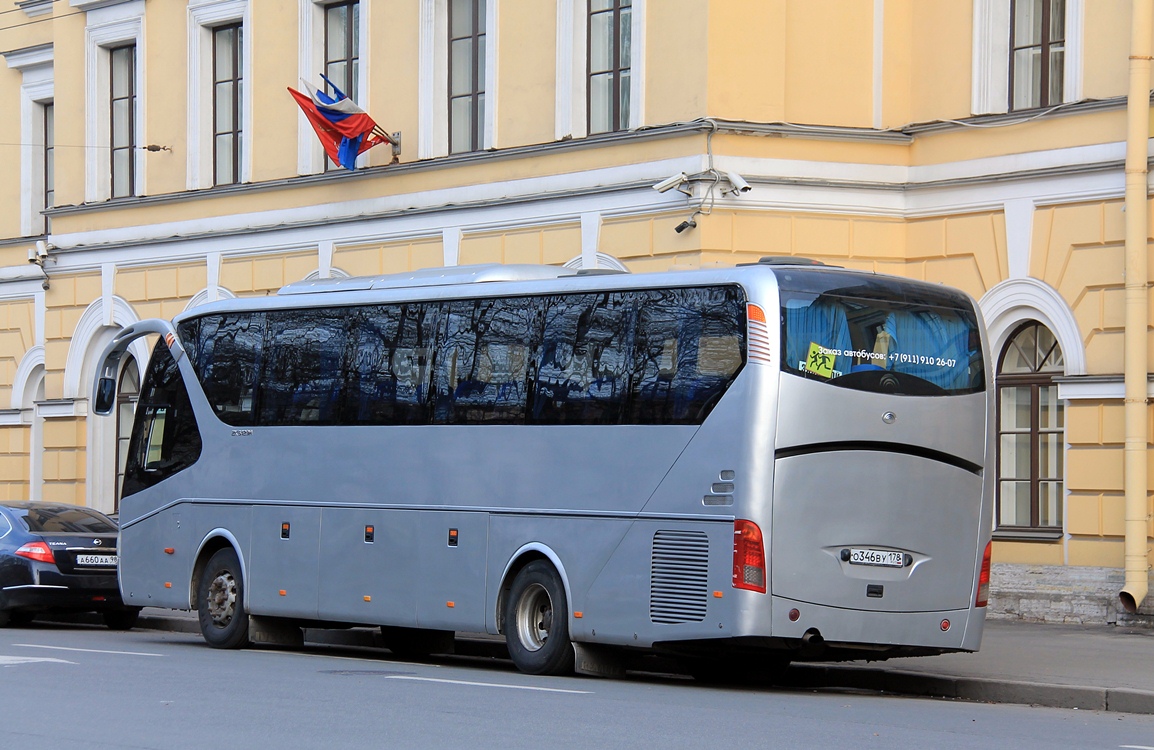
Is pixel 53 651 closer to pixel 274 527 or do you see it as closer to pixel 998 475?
pixel 274 527

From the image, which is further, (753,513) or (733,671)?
(733,671)

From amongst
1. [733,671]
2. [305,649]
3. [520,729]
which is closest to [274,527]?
[305,649]

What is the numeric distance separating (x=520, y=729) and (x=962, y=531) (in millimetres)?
5064

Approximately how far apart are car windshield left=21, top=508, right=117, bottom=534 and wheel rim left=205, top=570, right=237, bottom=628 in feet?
9.32

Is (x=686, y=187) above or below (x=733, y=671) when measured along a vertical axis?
above

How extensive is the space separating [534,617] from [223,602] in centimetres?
430

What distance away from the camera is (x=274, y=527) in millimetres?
17938

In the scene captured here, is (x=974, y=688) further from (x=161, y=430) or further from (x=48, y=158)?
(x=48, y=158)

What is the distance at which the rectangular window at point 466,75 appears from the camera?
80.4 ft

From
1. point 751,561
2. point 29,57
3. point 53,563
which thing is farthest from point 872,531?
point 29,57

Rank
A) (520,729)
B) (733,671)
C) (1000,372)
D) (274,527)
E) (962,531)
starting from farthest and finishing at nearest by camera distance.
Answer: (1000,372) → (274,527) → (733,671) → (962,531) → (520,729)

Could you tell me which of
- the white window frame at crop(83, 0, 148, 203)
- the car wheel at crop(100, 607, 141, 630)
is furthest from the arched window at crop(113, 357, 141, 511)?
the car wheel at crop(100, 607, 141, 630)

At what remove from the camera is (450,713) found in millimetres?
11711

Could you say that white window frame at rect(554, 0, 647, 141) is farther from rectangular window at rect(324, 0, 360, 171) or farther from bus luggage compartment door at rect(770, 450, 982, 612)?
bus luggage compartment door at rect(770, 450, 982, 612)
